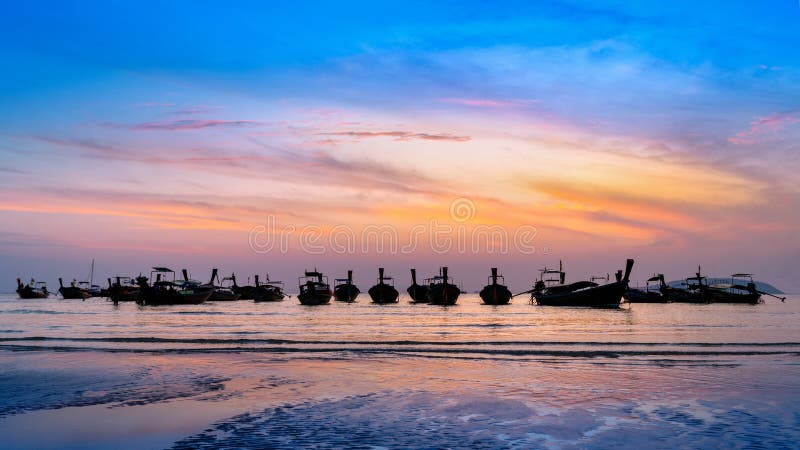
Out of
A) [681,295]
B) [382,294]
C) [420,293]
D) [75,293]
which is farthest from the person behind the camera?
[75,293]

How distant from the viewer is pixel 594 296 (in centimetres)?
8288

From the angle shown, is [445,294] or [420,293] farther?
[420,293]

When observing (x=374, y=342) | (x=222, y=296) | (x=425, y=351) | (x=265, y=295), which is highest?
(x=425, y=351)

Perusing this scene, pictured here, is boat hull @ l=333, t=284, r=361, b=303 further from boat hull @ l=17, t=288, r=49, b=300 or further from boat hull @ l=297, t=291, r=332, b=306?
boat hull @ l=17, t=288, r=49, b=300

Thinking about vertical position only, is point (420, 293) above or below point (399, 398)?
below

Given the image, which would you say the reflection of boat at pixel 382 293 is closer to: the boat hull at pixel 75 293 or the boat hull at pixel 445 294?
the boat hull at pixel 445 294

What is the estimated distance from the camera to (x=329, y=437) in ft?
30.8

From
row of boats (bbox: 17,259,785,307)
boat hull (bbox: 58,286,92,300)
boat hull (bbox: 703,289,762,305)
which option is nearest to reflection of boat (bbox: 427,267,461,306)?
Answer: row of boats (bbox: 17,259,785,307)

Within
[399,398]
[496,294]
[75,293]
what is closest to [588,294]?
[496,294]

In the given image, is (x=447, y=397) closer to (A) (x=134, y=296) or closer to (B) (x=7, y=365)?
(B) (x=7, y=365)

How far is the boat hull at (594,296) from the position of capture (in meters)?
81.6

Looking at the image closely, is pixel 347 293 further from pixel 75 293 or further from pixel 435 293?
pixel 75 293

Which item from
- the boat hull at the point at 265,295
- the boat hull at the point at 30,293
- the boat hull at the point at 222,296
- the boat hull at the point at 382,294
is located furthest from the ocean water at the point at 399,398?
the boat hull at the point at 30,293

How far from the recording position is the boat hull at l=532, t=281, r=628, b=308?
81.6 meters
